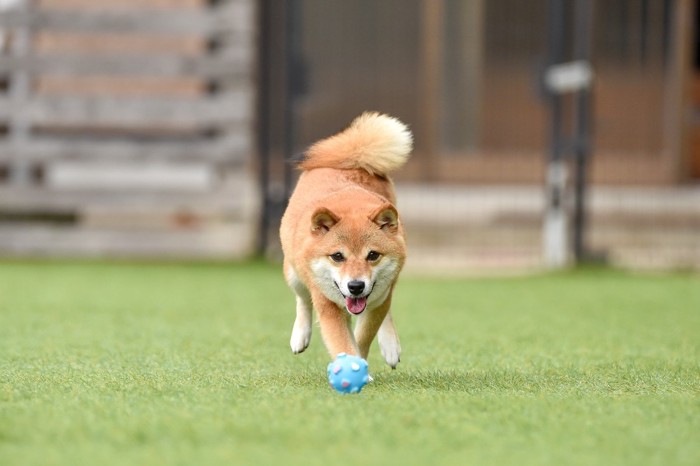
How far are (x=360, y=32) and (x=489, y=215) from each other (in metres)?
1.52

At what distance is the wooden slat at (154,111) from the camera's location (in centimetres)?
849

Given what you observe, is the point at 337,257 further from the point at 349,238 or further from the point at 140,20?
the point at 140,20

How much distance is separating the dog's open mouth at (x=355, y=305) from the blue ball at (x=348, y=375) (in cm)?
24

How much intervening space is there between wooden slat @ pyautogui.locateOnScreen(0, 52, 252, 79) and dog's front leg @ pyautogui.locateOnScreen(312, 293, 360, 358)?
517 cm

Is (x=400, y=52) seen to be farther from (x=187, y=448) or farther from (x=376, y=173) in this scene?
(x=187, y=448)

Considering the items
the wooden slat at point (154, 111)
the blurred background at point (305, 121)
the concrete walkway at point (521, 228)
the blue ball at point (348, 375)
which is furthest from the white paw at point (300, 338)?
the wooden slat at point (154, 111)

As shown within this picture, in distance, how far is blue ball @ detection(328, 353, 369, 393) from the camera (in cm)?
316

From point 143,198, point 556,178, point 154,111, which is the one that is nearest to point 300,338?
point 556,178

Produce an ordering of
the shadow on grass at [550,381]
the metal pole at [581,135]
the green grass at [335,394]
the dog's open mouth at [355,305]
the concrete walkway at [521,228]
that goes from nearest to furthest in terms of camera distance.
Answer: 1. the green grass at [335,394]
2. the shadow on grass at [550,381]
3. the dog's open mouth at [355,305]
4. the metal pole at [581,135]
5. the concrete walkway at [521,228]

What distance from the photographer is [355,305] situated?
134 inches

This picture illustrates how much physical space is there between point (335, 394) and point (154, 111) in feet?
18.3

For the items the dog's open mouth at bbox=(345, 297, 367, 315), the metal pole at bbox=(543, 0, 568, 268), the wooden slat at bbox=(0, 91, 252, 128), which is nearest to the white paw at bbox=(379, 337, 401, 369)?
the dog's open mouth at bbox=(345, 297, 367, 315)

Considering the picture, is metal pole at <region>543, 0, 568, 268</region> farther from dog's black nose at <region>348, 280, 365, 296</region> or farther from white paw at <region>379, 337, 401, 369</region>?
dog's black nose at <region>348, 280, 365, 296</region>

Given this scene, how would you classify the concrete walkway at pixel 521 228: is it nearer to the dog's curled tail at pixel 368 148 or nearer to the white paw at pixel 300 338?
the dog's curled tail at pixel 368 148
